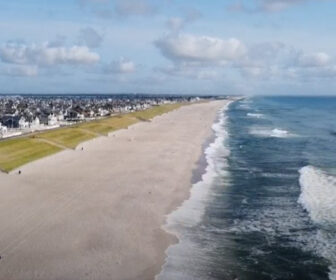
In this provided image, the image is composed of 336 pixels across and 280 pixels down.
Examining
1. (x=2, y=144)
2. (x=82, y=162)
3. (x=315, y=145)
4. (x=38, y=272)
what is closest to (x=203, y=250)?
(x=38, y=272)

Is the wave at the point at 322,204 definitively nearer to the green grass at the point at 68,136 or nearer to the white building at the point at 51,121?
the green grass at the point at 68,136

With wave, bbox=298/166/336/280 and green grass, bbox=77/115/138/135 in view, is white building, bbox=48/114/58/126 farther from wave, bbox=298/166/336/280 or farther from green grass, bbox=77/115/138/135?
wave, bbox=298/166/336/280

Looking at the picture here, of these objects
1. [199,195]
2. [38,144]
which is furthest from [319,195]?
[38,144]

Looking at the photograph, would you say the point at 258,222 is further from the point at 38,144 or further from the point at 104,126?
the point at 104,126

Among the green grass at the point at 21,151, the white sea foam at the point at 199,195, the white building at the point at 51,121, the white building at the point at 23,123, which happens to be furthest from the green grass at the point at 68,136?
the white building at the point at 51,121

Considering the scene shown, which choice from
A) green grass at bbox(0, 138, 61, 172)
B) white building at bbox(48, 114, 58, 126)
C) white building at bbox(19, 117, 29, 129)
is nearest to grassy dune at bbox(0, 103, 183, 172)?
green grass at bbox(0, 138, 61, 172)

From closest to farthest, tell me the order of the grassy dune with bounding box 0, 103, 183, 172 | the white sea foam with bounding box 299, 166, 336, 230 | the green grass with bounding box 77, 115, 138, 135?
the white sea foam with bounding box 299, 166, 336, 230 → the grassy dune with bounding box 0, 103, 183, 172 → the green grass with bounding box 77, 115, 138, 135
